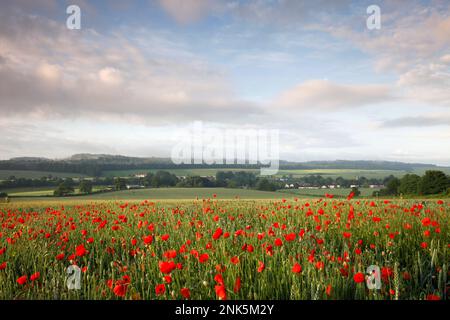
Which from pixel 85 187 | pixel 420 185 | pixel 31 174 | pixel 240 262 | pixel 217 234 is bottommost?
pixel 420 185

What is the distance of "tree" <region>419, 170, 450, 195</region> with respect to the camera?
120 ft

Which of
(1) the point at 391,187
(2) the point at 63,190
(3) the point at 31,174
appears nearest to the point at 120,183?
(2) the point at 63,190

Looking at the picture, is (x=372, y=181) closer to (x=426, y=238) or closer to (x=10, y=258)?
(x=426, y=238)

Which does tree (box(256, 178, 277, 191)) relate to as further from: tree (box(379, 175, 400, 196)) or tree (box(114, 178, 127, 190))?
tree (box(114, 178, 127, 190))

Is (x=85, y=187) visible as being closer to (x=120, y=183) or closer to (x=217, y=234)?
(x=120, y=183)

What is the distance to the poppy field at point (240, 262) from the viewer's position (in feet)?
9.68

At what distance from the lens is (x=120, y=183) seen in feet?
120

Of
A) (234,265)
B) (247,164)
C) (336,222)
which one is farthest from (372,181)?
(234,265)

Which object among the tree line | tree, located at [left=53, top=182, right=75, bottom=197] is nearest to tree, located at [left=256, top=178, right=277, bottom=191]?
the tree line

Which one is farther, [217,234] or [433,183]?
[433,183]

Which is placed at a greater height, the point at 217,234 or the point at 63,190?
the point at 217,234

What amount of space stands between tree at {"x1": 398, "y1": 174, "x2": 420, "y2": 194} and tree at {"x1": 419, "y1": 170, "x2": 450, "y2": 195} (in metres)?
0.99

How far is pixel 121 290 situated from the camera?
8.60 feet

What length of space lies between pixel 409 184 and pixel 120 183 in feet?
118
